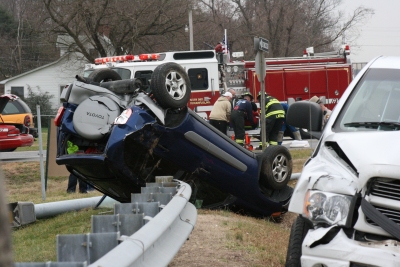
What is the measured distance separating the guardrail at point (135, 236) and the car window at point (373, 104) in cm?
126

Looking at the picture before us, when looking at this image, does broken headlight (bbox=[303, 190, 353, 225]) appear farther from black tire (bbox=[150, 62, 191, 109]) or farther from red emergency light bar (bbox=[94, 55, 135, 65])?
red emergency light bar (bbox=[94, 55, 135, 65])

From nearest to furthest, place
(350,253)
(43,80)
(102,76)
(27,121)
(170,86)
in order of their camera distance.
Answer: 1. (350,253)
2. (170,86)
3. (102,76)
4. (27,121)
5. (43,80)

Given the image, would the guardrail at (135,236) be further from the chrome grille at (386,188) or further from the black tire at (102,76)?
the black tire at (102,76)

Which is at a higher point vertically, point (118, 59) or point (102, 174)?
point (118, 59)

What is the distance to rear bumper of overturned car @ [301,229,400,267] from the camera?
3.85 meters

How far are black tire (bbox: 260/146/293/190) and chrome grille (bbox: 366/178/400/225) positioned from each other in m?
4.47

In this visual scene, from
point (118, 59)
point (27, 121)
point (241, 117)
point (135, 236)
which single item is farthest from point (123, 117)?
point (27, 121)

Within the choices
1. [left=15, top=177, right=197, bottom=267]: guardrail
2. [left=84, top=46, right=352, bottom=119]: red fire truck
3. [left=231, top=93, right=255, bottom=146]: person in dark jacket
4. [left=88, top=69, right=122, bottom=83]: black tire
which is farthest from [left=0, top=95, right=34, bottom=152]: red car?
[left=15, top=177, right=197, bottom=267]: guardrail

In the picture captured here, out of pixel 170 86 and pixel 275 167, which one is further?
pixel 275 167

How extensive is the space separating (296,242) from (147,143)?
3.00m

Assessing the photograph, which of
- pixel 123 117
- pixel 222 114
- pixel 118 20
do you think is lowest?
pixel 222 114

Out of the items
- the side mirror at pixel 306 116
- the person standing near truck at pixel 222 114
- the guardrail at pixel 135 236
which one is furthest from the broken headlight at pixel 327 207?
the person standing near truck at pixel 222 114

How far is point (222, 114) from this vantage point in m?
19.1

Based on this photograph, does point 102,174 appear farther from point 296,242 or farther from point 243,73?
point 243,73
